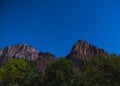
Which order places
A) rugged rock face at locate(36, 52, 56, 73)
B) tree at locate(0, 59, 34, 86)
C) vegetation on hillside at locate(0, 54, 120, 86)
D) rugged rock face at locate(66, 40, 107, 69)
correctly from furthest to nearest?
rugged rock face at locate(66, 40, 107, 69) → rugged rock face at locate(36, 52, 56, 73) → tree at locate(0, 59, 34, 86) → vegetation on hillside at locate(0, 54, 120, 86)

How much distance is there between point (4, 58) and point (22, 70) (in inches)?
3643

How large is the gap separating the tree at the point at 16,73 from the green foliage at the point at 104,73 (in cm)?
2619

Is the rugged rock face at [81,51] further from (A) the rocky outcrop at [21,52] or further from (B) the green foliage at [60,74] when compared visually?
(B) the green foliage at [60,74]

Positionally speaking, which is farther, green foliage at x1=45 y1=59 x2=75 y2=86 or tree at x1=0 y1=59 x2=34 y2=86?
tree at x1=0 y1=59 x2=34 y2=86

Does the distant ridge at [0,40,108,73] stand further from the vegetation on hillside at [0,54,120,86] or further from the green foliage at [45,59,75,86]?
the green foliage at [45,59,75,86]

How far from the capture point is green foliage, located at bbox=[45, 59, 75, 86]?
A: 70500 millimetres

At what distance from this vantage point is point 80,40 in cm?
16288

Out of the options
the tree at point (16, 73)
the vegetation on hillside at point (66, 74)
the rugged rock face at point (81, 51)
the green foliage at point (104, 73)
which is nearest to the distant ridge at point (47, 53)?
the rugged rock face at point (81, 51)

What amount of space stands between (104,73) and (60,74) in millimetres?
21203

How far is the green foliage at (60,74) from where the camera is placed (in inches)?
2776

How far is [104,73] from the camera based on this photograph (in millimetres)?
50812

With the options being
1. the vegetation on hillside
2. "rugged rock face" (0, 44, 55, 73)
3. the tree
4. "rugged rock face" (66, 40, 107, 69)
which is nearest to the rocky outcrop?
"rugged rock face" (0, 44, 55, 73)

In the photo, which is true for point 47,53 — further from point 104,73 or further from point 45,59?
point 104,73

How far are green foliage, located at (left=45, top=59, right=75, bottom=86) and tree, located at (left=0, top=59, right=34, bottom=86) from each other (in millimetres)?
8051
